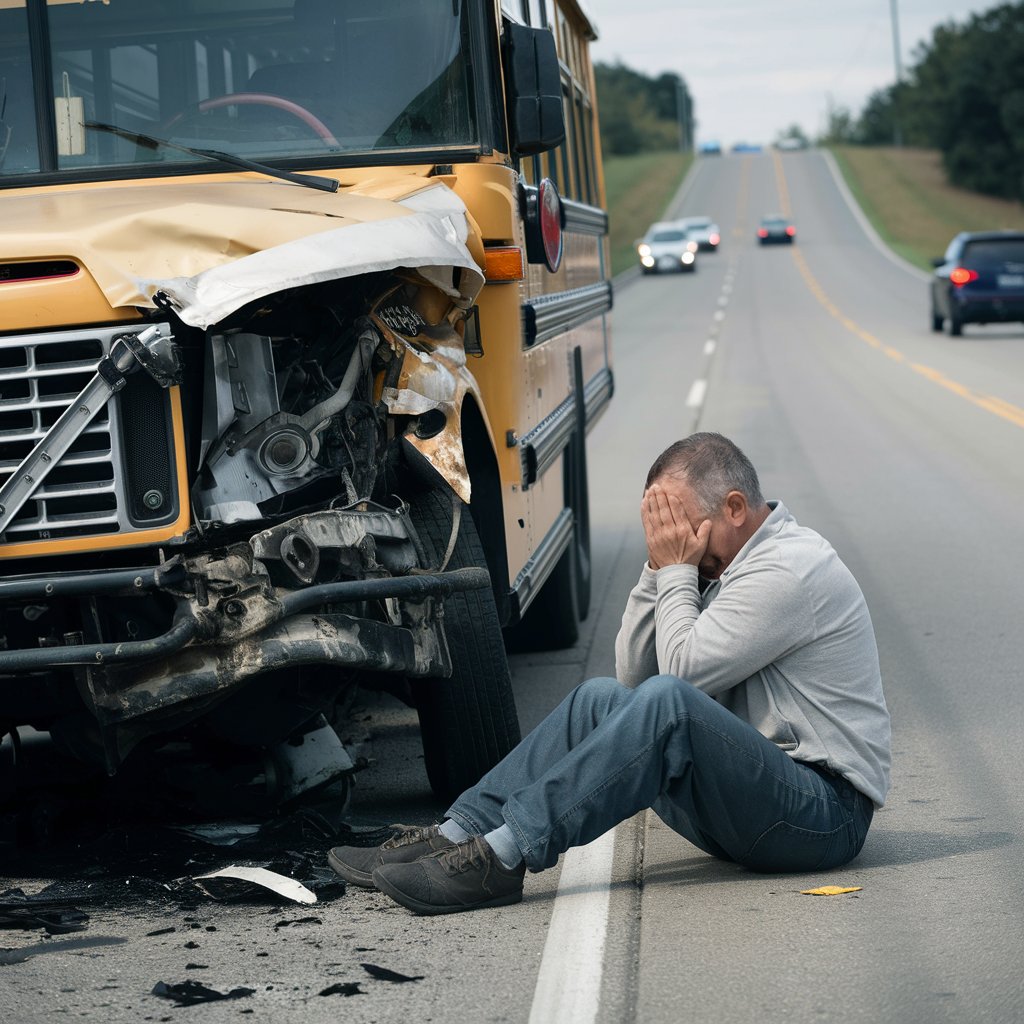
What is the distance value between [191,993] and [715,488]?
170cm

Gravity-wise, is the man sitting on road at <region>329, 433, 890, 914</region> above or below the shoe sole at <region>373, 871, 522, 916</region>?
above

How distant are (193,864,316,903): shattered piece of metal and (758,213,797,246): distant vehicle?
57.1 meters

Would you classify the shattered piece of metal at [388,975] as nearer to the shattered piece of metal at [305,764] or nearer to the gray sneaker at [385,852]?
the gray sneaker at [385,852]

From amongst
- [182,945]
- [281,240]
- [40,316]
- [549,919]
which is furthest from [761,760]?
[40,316]

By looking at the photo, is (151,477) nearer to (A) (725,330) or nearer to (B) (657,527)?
(B) (657,527)

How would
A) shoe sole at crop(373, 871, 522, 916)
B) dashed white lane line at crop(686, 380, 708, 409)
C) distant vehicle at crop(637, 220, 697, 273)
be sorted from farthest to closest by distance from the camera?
distant vehicle at crop(637, 220, 697, 273) → dashed white lane line at crop(686, 380, 708, 409) → shoe sole at crop(373, 871, 522, 916)

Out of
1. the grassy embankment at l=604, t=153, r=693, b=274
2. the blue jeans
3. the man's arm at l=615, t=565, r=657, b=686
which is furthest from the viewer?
the grassy embankment at l=604, t=153, r=693, b=274

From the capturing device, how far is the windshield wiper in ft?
15.5

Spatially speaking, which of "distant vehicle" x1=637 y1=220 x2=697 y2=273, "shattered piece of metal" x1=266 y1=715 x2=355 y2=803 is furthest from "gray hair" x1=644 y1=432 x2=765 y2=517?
"distant vehicle" x1=637 y1=220 x2=697 y2=273

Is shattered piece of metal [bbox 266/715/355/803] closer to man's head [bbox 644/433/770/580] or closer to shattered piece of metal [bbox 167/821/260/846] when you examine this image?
shattered piece of metal [bbox 167/821/260/846]

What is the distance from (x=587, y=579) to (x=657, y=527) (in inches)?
157

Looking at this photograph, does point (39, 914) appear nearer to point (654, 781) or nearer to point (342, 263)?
point (654, 781)

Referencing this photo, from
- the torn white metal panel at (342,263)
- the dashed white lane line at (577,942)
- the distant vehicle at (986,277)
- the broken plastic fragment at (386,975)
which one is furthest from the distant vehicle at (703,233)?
the broken plastic fragment at (386,975)

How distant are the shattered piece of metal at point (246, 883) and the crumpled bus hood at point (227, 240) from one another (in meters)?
1.38
